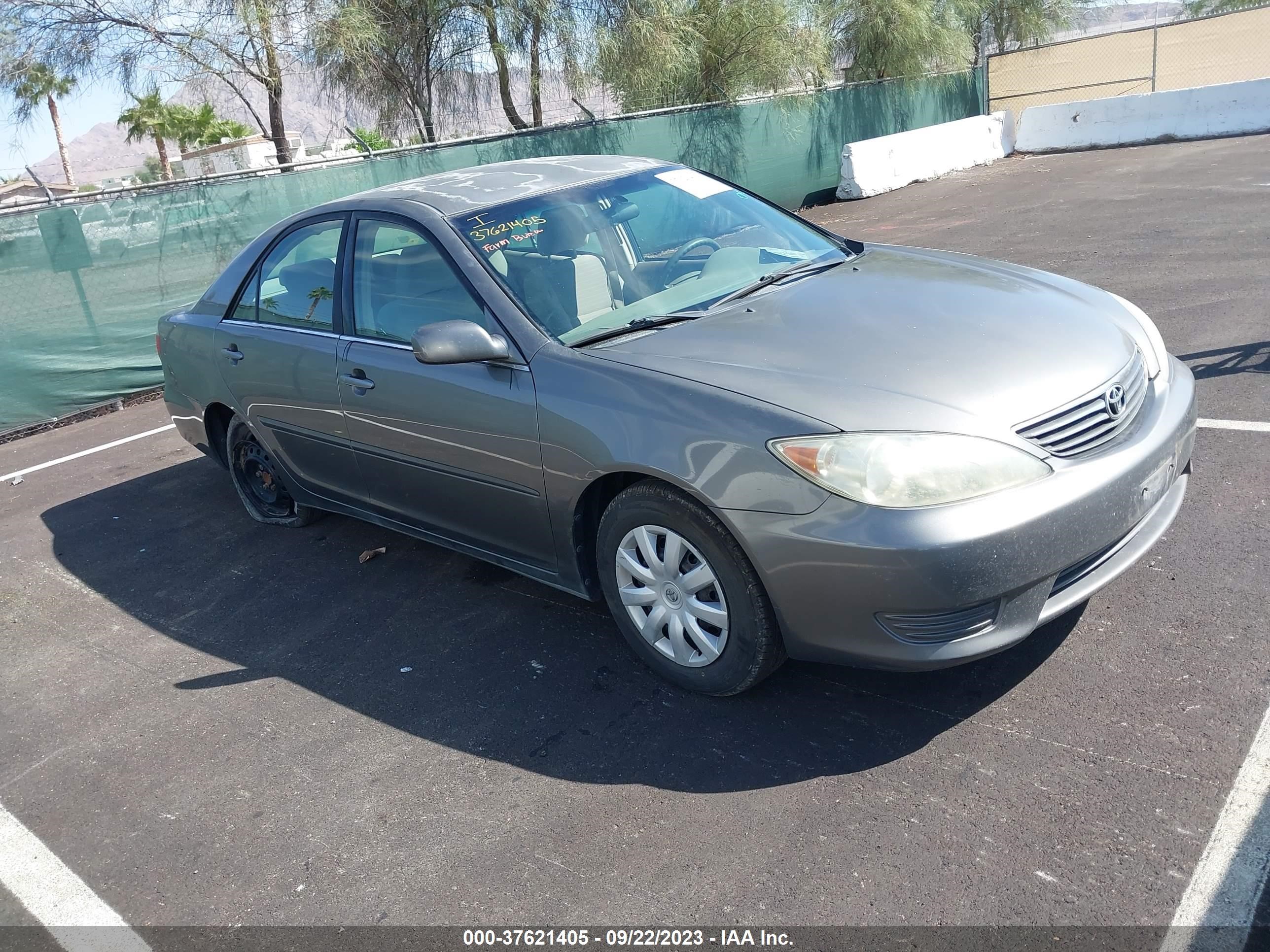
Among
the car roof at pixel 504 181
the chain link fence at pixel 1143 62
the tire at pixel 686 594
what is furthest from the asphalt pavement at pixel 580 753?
the chain link fence at pixel 1143 62

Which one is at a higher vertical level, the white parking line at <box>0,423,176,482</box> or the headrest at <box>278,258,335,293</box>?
the headrest at <box>278,258,335,293</box>

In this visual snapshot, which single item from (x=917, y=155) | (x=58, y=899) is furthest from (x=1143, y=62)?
(x=58, y=899)

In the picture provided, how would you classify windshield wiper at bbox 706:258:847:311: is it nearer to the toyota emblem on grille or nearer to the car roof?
the car roof

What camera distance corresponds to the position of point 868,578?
2.87m

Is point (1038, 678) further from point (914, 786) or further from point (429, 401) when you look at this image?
point (429, 401)

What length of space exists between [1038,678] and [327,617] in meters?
2.93

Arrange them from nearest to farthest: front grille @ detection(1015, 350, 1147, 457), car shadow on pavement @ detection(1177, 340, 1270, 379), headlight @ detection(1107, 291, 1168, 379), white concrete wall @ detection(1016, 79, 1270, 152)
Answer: front grille @ detection(1015, 350, 1147, 457)
headlight @ detection(1107, 291, 1168, 379)
car shadow on pavement @ detection(1177, 340, 1270, 379)
white concrete wall @ detection(1016, 79, 1270, 152)

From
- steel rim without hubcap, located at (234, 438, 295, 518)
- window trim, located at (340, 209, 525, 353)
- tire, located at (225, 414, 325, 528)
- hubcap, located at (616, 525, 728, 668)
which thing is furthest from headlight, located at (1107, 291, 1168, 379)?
steel rim without hubcap, located at (234, 438, 295, 518)

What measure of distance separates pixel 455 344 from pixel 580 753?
1.45 m

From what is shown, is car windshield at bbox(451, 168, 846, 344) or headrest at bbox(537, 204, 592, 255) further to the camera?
headrest at bbox(537, 204, 592, 255)

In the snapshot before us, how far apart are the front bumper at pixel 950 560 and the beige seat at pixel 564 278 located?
1137mm

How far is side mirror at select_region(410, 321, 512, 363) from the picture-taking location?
361cm

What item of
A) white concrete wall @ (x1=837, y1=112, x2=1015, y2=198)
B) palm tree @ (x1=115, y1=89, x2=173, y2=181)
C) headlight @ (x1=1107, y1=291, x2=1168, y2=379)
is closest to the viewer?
headlight @ (x1=1107, y1=291, x2=1168, y2=379)

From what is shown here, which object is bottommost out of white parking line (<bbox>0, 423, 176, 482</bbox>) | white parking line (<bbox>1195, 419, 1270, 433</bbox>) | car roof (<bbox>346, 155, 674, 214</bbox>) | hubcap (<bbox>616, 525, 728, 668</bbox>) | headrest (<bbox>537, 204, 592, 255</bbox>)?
Answer: white parking line (<bbox>0, 423, 176, 482</bbox>)
